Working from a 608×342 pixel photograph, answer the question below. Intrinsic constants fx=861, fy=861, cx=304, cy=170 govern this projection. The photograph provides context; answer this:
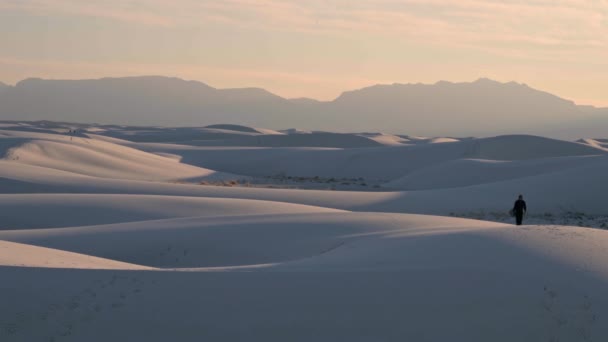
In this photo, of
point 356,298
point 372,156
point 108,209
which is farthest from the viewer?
point 372,156

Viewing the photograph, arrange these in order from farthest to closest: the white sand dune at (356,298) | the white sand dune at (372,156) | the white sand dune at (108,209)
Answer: the white sand dune at (372,156) < the white sand dune at (108,209) < the white sand dune at (356,298)

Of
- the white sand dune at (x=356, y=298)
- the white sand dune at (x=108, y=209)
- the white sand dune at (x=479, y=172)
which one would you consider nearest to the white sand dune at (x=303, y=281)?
the white sand dune at (x=356, y=298)

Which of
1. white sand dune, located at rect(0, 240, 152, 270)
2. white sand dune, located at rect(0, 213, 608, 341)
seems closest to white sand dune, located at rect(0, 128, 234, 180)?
white sand dune, located at rect(0, 240, 152, 270)

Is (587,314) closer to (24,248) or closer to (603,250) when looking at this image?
(603,250)

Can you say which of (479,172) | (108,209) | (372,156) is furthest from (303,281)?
(372,156)

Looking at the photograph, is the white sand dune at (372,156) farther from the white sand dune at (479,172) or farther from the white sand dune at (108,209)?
the white sand dune at (108,209)

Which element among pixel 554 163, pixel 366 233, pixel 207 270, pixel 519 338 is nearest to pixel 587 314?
pixel 519 338

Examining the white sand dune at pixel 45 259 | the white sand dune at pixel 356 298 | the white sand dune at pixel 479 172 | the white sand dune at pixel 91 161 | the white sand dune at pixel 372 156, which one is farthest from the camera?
the white sand dune at pixel 372 156

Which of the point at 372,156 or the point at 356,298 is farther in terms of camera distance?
the point at 372,156

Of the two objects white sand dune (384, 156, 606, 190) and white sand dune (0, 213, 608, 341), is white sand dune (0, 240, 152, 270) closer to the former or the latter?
white sand dune (0, 213, 608, 341)

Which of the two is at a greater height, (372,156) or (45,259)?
(372,156)

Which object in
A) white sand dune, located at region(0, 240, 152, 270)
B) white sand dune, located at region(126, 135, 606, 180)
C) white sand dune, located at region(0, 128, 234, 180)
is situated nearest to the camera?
white sand dune, located at region(0, 240, 152, 270)

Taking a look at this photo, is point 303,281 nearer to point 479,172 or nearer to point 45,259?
point 45,259
